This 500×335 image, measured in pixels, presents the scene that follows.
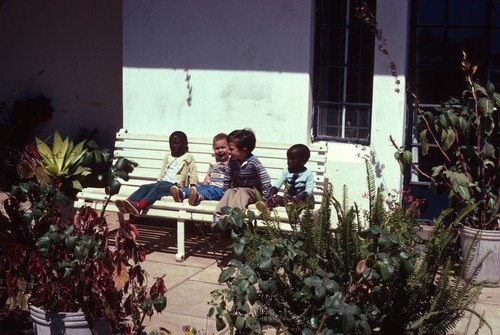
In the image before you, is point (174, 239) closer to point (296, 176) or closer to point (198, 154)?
point (198, 154)

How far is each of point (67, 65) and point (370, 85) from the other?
4573 mm

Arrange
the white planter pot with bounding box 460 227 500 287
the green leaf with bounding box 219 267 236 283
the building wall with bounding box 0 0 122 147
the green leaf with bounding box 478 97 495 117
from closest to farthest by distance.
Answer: the green leaf with bounding box 219 267 236 283, the green leaf with bounding box 478 97 495 117, the white planter pot with bounding box 460 227 500 287, the building wall with bounding box 0 0 122 147

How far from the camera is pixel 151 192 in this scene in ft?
23.8

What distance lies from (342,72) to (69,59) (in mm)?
4289

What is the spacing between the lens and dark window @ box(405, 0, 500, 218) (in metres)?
7.38

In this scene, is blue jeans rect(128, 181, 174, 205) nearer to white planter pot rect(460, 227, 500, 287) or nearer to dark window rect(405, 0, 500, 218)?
dark window rect(405, 0, 500, 218)

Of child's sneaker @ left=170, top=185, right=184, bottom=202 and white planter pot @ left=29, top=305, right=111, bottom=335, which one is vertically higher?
child's sneaker @ left=170, top=185, right=184, bottom=202

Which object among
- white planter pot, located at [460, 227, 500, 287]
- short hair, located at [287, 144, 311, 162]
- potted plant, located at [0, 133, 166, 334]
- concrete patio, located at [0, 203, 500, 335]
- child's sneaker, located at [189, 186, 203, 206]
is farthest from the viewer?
short hair, located at [287, 144, 311, 162]

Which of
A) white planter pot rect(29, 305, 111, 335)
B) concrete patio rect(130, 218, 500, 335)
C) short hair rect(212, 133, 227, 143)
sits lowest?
concrete patio rect(130, 218, 500, 335)

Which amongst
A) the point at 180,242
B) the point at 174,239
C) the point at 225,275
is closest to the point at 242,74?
the point at 174,239

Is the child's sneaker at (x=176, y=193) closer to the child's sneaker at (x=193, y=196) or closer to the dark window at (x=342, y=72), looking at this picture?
the child's sneaker at (x=193, y=196)

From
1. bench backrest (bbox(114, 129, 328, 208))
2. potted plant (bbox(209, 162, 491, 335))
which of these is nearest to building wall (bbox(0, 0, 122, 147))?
bench backrest (bbox(114, 129, 328, 208))

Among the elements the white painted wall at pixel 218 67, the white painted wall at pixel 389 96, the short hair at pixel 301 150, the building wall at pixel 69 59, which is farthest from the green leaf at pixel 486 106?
the building wall at pixel 69 59

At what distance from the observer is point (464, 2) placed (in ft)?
24.3
